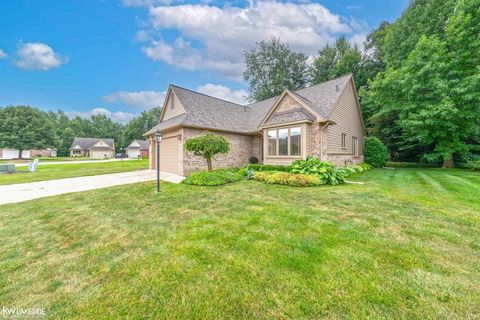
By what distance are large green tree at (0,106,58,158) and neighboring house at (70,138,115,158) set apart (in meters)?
13.0

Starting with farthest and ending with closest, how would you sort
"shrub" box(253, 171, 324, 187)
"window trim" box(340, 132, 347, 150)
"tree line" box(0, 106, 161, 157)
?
1. "tree line" box(0, 106, 161, 157)
2. "window trim" box(340, 132, 347, 150)
3. "shrub" box(253, 171, 324, 187)

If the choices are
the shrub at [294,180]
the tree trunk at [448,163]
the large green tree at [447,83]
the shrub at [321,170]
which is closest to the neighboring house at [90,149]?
the shrub at [294,180]

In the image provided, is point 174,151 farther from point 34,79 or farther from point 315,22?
point 34,79

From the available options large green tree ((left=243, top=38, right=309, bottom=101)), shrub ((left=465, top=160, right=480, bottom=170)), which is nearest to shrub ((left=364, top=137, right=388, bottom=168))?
shrub ((left=465, top=160, right=480, bottom=170))

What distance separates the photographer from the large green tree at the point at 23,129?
37125mm

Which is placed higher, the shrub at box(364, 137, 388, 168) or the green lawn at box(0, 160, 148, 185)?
the shrub at box(364, 137, 388, 168)

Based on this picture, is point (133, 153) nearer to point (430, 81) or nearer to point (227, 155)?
point (227, 155)

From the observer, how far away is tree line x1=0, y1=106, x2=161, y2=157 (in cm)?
3763

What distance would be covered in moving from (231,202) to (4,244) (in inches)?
188

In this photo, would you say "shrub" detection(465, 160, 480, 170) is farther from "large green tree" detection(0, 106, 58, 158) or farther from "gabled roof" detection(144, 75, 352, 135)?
"large green tree" detection(0, 106, 58, 158)

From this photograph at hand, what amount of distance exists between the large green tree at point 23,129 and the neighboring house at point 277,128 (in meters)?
40.5

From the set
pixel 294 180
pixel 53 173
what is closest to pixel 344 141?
pixel 294 180

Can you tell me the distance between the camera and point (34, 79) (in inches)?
899

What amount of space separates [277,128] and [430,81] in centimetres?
1119
